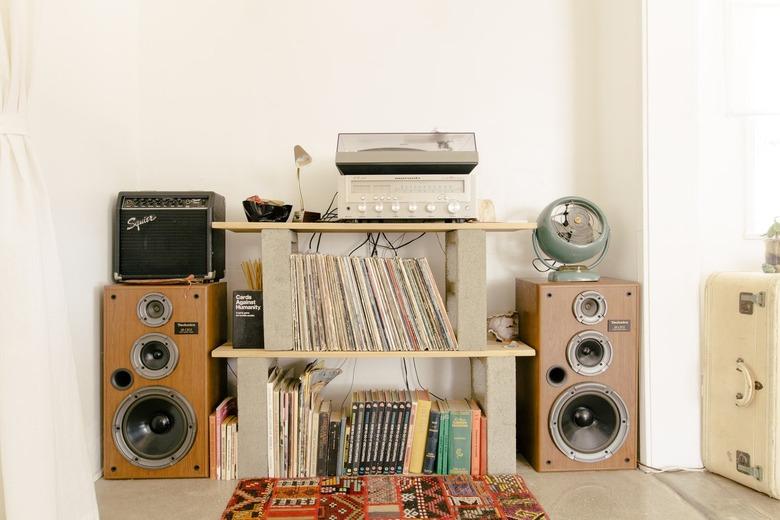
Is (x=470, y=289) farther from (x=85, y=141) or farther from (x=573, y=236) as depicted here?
(x=85, y=141)

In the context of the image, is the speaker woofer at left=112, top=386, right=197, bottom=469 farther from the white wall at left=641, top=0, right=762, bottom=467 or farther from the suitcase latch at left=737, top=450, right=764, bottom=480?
the suitcase latch at left=737, top=450, right=764, bottom=480

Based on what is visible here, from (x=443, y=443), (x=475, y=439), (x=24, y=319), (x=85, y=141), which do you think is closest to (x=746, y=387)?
(x=475, y=439)

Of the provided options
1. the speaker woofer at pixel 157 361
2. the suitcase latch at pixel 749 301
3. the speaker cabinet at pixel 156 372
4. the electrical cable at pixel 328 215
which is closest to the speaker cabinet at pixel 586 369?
the suitcase latch at pixel 749 301

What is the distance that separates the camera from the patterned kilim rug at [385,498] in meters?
1.60

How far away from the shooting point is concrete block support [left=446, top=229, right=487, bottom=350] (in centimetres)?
188

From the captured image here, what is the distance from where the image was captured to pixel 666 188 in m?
1.93

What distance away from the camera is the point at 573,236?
2.03 metres

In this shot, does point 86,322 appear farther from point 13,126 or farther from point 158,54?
point 158,54

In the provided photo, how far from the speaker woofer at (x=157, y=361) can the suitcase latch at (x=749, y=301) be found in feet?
6.70

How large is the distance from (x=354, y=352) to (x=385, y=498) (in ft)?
1.67

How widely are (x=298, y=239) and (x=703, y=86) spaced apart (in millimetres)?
1824

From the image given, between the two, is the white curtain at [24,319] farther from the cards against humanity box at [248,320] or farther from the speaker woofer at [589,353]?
the speaker woofer at [589,353]

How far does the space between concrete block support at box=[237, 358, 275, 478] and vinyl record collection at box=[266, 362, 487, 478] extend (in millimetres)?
26

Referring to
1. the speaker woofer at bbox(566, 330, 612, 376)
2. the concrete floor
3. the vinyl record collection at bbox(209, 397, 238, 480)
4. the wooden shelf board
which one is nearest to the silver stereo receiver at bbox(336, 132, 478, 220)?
the wooden shelf board
